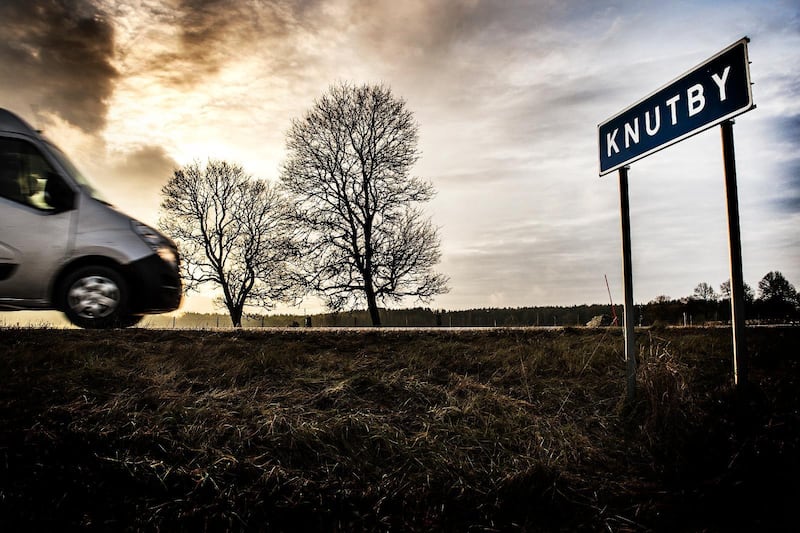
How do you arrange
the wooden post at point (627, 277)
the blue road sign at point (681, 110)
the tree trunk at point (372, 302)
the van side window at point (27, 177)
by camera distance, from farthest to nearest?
the tree trunk at point (372, 302) → the van side window at point (27, 177) → the wooden post at point (627, 277) → the blue road sign at point (681, 110)

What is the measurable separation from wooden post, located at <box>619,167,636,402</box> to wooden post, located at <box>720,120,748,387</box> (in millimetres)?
1098

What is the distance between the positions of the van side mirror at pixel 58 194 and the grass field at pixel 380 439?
71.7 inches

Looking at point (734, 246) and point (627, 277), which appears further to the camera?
point (627, 277)

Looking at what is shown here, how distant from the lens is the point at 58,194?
6.86m

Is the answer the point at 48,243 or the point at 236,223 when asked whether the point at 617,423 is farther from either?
the point at 236,223

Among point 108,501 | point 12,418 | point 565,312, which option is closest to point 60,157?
point 12,418

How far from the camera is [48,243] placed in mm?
6723

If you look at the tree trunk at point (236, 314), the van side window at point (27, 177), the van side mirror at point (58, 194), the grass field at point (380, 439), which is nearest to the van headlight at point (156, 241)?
the van side mirror at point (58, 194)

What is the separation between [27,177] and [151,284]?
2.14 metres

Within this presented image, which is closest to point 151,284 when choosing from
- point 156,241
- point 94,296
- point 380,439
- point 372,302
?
point 156,241

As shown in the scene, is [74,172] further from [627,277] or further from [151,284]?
[627,277]

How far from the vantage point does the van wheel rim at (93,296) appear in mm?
6848

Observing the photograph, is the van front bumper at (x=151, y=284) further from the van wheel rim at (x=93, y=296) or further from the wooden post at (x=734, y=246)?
the wooden post at (x=734, y=246)

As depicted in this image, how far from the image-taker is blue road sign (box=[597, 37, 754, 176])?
5.01 meters
